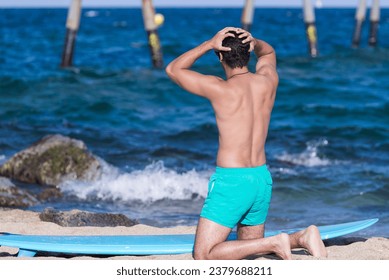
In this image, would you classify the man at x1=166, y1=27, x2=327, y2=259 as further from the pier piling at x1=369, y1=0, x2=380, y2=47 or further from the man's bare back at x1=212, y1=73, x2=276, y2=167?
the pier piling at x1=369, y1=0, x2=380, y2=47

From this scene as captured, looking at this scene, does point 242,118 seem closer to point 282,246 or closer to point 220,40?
point 220,40

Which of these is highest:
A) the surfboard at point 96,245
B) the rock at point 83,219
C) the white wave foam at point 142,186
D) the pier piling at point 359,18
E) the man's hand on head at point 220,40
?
the pier piling at point 359,18

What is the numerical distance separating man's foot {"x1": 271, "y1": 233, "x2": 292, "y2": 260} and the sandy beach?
27 cm

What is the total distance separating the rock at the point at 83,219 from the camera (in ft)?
22.6

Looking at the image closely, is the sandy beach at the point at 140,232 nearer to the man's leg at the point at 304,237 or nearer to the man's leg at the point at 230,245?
the man's leg at the point at 304,237

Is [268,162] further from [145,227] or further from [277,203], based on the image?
[145,227]

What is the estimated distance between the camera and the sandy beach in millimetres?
5496

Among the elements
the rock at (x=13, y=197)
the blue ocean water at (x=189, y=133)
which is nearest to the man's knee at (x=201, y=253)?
the blue ocean water at (x=189, y=133)

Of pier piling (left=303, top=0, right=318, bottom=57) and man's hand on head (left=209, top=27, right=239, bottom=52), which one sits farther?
pier piling (left=303, top=0, right=318, bottom=57)

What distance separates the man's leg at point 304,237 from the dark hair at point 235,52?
1.11 m

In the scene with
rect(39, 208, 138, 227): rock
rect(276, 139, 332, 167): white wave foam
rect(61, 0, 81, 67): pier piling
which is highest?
rect(61, 0, 81, 67): pier piling

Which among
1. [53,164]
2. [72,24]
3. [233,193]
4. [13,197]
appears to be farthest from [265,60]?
[72,24]

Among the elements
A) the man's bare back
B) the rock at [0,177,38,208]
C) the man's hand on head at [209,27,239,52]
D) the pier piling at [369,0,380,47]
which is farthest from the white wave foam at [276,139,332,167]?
the pier piling at [369,0,380,47]
